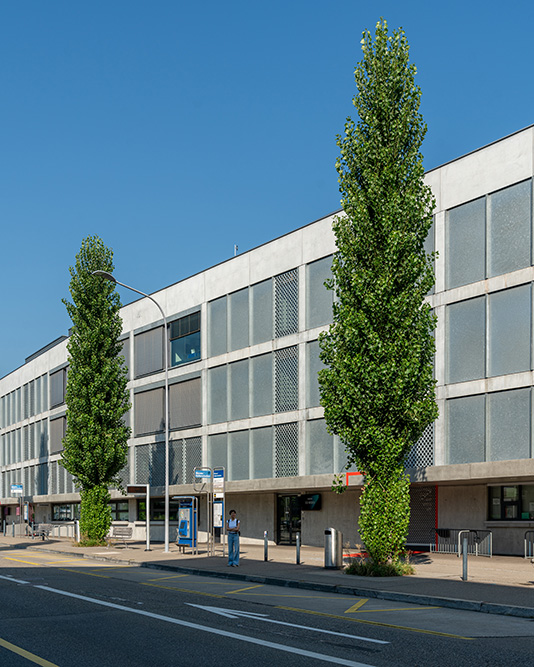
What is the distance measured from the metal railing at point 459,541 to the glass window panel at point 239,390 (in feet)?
37.7

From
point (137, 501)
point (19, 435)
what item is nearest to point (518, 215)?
point (137, 501)

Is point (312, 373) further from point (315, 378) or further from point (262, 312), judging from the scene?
point (262, 312)

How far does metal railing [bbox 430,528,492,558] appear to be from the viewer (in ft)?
87.7

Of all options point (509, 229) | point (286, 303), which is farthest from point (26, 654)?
point (286, 303)

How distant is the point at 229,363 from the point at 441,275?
13.6 m

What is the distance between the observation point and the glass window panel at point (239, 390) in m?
37.1

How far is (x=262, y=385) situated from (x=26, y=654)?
26698mm

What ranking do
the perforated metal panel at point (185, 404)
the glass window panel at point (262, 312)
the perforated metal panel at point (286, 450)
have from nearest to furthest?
the perforated metal panel at point (286, 450), the glass window panel at point (262, 312), the perforated metal panel at point (185, 404)

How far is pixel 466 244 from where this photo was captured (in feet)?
87.7

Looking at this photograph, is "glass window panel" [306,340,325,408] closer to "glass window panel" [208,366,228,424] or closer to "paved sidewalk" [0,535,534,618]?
"paved sidewalk" [0,535,534,618]

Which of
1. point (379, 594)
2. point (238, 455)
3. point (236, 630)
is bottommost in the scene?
point (379, 594)

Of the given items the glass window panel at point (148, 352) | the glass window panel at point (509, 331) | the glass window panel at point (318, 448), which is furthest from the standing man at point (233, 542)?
the glass window panel at point (148, 352)

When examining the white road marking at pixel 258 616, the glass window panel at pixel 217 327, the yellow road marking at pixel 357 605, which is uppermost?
the glass window panel at pixel 217 327

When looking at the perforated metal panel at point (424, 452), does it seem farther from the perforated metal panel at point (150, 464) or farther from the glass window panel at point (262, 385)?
the perforated metal panel at point (150, 464)
